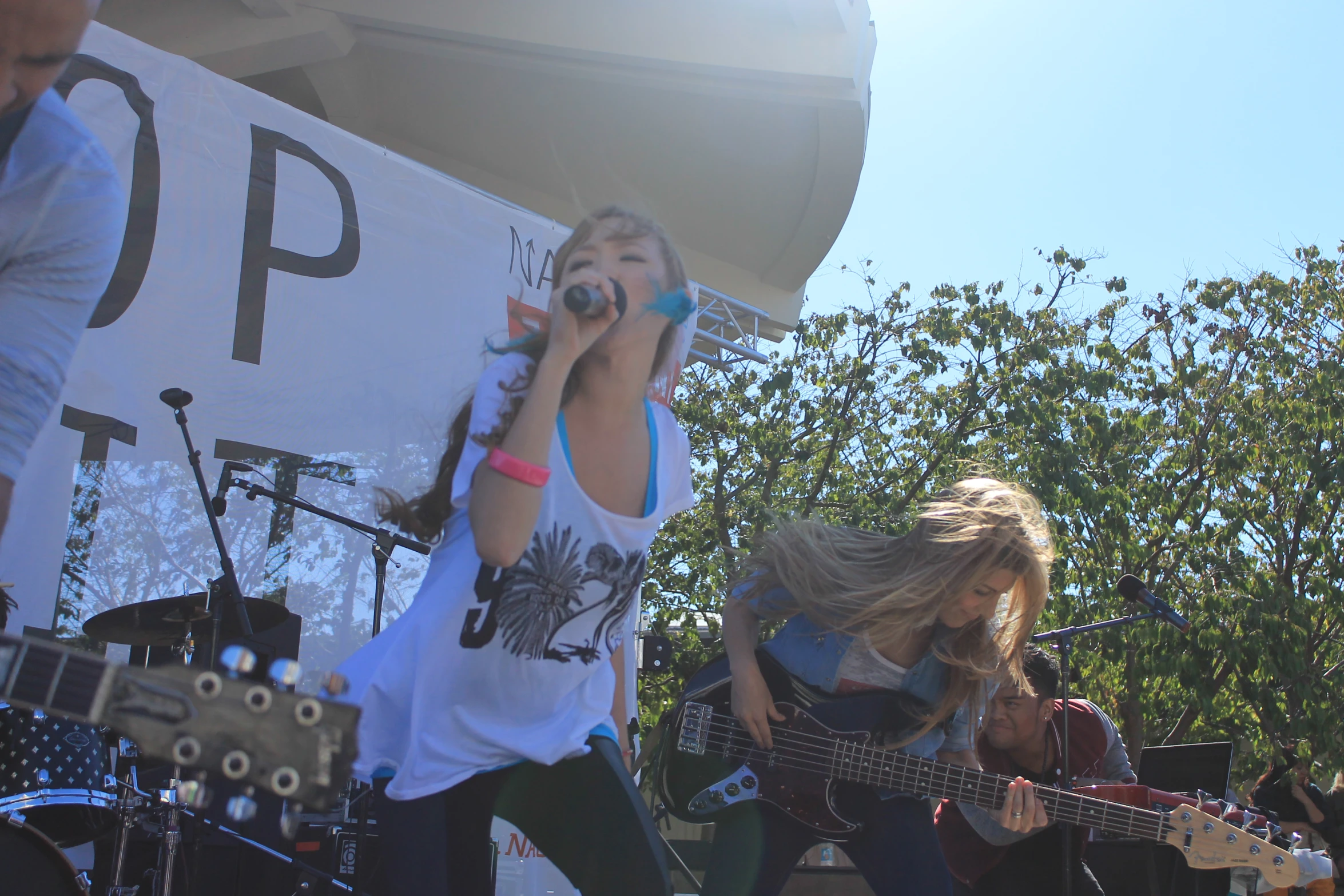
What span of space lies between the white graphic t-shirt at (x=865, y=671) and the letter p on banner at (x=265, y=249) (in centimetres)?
266

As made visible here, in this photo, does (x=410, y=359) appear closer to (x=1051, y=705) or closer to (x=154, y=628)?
(x=154, y=628)

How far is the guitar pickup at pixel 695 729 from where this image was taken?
2.78m

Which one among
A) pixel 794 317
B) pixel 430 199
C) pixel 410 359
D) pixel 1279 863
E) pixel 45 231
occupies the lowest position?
pixel 1279 863

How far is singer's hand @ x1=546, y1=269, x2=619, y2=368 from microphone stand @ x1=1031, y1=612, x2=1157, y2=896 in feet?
7.44

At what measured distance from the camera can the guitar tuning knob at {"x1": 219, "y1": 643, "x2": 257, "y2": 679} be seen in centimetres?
116

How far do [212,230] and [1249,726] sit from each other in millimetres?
12870

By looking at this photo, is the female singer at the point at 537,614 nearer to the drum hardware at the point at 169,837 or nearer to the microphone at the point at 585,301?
the microphone at the point at 585,301

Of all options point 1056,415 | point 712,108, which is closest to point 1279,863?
point 712,108

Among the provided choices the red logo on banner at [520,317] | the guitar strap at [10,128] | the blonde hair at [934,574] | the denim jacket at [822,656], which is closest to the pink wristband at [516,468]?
the guitar strap at [10,128]

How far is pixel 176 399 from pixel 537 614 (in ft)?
7.62

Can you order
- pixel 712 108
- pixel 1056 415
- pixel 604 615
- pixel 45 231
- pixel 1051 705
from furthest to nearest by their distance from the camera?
pixel 1056 415, pixel 712 108, pixel 1051 705, pixel 604 615, pixel 45 231

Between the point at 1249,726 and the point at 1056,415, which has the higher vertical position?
the point at 1056,415

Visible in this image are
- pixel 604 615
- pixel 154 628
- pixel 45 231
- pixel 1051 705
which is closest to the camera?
pixel 45 231

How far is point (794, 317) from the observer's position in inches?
419
